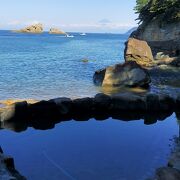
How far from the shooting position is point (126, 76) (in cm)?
3438

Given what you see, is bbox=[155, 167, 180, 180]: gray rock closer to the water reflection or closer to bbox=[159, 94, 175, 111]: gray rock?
the water reflection

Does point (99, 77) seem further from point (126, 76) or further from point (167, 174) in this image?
point (167, 174)

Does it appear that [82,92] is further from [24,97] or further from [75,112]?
[75,112]

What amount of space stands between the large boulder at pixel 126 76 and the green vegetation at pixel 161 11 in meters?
30.2

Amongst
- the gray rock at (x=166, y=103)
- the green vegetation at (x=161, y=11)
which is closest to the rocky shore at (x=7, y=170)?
the gray rock at (x=166, y=103)

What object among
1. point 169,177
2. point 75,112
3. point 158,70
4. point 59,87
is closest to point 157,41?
point 158,70

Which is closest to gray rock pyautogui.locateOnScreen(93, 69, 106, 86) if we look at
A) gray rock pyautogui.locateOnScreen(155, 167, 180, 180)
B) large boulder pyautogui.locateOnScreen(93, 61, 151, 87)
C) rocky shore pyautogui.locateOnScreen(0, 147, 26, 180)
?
large boulder pyautogui.locateOnScreen(93, 61, 151, 87)

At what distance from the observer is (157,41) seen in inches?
2660

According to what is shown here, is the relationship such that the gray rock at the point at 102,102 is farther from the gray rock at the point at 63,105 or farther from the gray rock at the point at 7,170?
the gray rock at the point at 7,170

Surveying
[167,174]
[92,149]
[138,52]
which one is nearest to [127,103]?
[92,149]

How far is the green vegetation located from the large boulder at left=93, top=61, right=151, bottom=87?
1188 inches

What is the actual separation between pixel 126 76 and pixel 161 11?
116ft

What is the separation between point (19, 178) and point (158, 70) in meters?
34.4

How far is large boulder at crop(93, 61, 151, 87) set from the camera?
3397 cm
